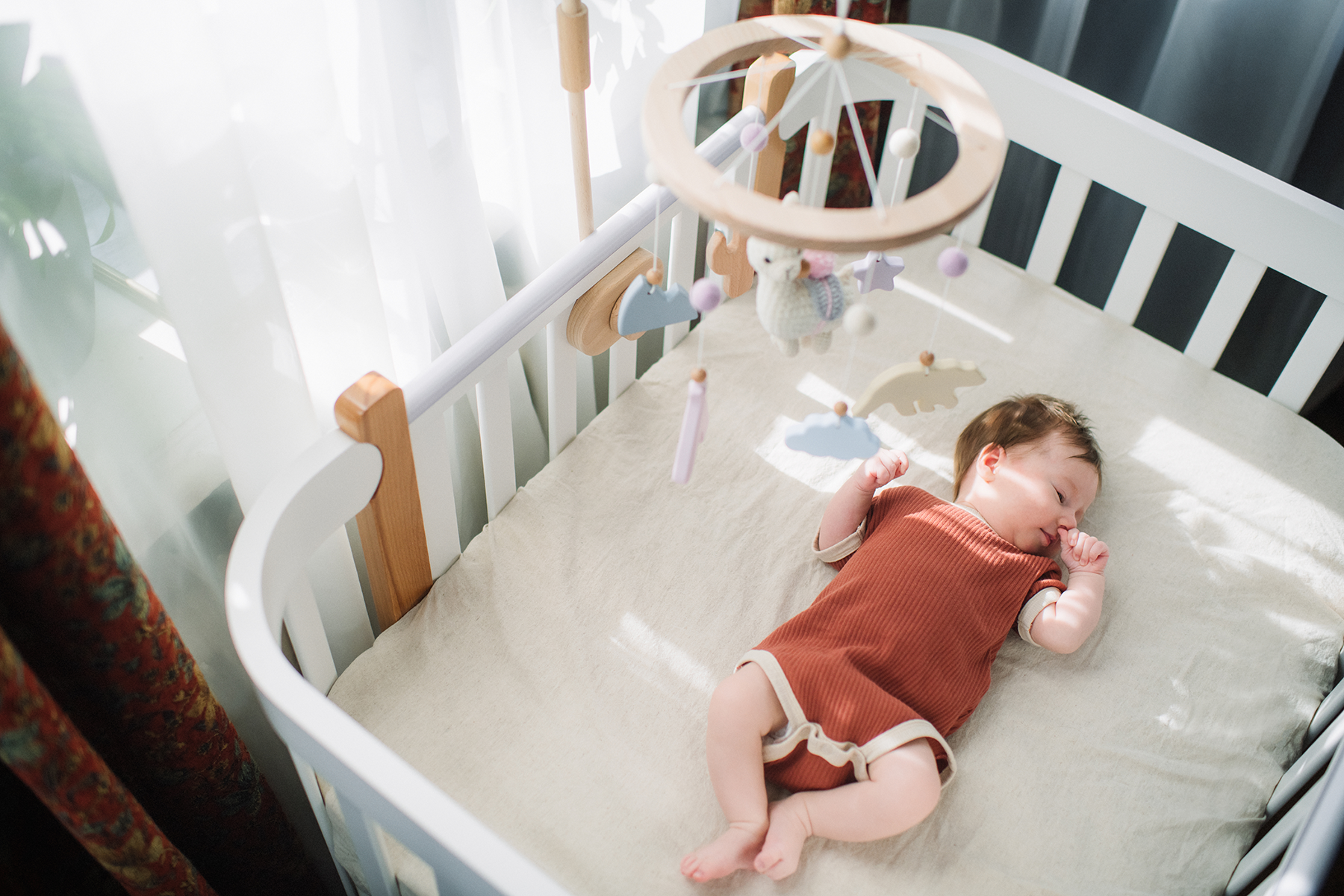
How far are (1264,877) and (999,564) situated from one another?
41 centimetres

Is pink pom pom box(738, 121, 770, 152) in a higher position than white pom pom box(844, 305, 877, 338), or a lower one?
higher

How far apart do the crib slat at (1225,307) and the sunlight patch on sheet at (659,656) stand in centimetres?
90

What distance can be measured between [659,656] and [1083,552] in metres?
0.54

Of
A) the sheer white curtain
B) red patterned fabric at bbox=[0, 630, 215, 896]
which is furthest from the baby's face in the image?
red patterned fabric at bbox=[0, 630, 215, 896]

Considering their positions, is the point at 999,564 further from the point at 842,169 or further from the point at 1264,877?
the point at 842,169

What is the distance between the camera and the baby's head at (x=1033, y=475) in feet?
4.16

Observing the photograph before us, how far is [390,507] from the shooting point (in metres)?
1.07

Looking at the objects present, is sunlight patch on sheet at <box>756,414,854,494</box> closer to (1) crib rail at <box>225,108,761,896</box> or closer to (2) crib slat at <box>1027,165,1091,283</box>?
(1) crib rail at <box>225,108,761,896</box>

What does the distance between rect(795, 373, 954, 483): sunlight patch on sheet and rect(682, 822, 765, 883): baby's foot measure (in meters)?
0.50

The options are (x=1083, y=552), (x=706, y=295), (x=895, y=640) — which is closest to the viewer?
(x=706, y=295)

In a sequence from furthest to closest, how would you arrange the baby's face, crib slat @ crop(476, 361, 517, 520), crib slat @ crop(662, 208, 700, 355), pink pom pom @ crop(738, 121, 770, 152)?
crib slat @ crop(662, 208, 700, 355), the baby's face, crib slat @ crop(476, 361, 517, 520), pink pom pom @ crop(738, 121, 770, 152)

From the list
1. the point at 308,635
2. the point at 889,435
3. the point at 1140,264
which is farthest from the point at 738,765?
the point at 1140,264

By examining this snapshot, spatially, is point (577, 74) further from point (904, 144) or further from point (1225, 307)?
point (1225, 307)

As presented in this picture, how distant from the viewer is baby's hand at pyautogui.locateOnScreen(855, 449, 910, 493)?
4.10 ft
